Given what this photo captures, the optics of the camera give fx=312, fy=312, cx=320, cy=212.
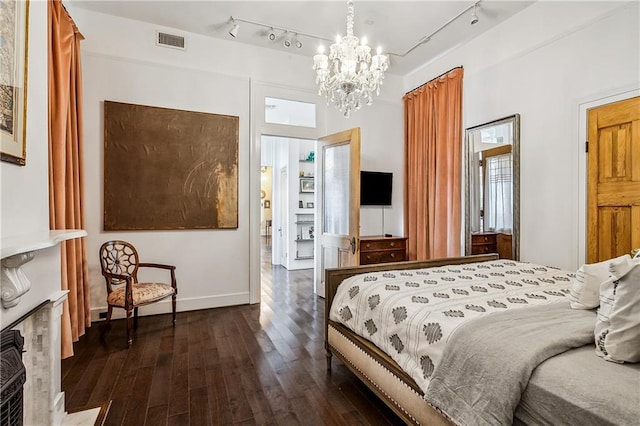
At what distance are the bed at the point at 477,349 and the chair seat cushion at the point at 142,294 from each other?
71.7 inches

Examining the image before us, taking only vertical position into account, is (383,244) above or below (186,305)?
above

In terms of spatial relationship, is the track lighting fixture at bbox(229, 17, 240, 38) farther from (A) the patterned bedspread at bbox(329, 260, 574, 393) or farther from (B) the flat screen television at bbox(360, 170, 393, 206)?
(A) the patterned bedspread at bbox(329, 260, 574, 393)

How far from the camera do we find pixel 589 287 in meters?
1.55

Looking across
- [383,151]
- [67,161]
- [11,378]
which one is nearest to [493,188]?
[383,151]

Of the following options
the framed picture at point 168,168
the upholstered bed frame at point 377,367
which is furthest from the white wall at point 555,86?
the framed picture at point 168,168

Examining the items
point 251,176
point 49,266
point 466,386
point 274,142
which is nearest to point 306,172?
point 274,142

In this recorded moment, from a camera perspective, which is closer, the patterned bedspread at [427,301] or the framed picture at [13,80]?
the framed picture at [13,80]

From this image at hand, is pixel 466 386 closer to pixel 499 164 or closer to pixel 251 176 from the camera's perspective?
pixel 499 164

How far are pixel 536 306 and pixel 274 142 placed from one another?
6.65 m

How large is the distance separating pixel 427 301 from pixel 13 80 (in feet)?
7.55

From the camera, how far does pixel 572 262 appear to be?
9.72 feet

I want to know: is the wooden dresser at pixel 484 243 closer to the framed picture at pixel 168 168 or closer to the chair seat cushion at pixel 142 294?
the framed picture at pixel 168 168

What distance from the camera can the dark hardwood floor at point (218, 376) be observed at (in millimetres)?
1914

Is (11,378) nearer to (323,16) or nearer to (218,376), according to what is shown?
(218,376)
